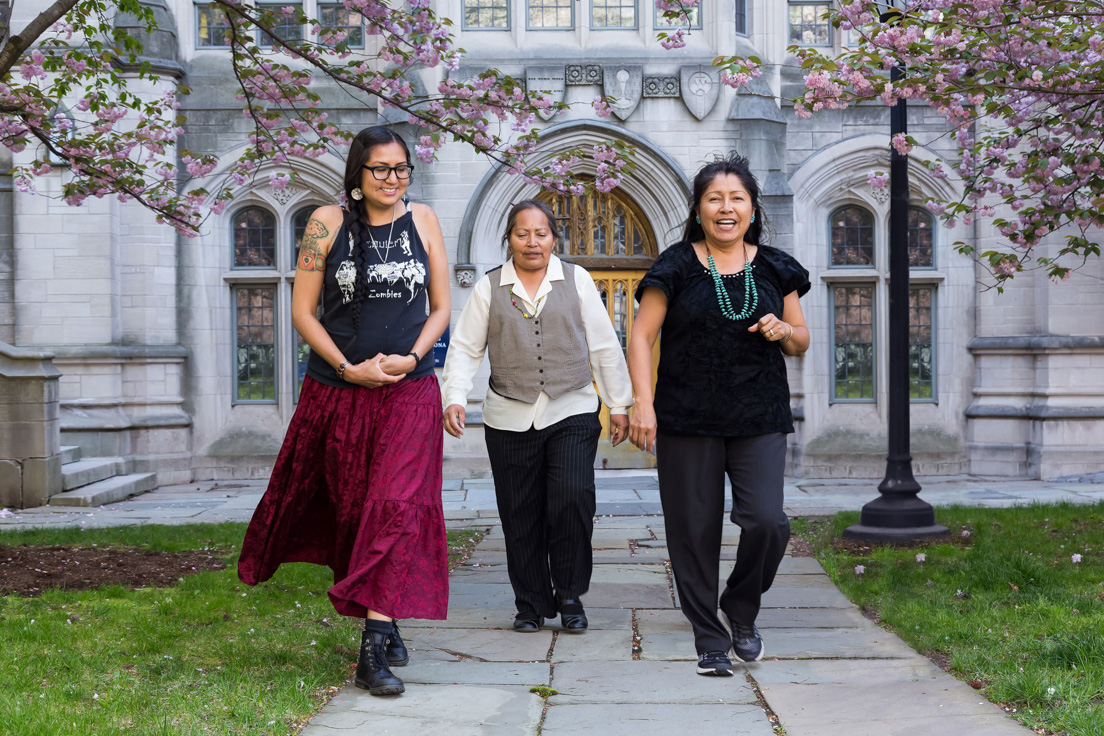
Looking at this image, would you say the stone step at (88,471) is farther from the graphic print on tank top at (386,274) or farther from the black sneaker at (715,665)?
the black sneaker at (715,665)

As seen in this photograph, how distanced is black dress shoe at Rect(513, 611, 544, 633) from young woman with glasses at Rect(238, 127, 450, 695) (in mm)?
752

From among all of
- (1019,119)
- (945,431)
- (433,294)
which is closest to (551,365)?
Result: (433,294)

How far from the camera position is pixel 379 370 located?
13.1ft

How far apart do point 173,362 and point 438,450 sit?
9.05 meters

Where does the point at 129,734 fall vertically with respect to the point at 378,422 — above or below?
below

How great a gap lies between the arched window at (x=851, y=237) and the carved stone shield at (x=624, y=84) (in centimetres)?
269

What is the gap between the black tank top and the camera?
161 inches

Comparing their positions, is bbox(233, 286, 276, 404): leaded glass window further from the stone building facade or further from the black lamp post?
the black lamp post

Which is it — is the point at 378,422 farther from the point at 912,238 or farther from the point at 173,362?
the point at 912,238

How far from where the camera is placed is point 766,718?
3.55m

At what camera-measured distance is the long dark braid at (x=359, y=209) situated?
410 cm

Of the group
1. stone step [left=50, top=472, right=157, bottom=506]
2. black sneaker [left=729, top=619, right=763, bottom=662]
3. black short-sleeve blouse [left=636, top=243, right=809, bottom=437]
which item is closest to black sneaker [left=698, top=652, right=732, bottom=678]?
black sneaker [left=729, top=619, right=763, bottom=662]

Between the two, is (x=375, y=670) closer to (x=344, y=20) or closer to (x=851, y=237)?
(x=851, y=237)

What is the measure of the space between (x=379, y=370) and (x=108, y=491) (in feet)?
24.9
